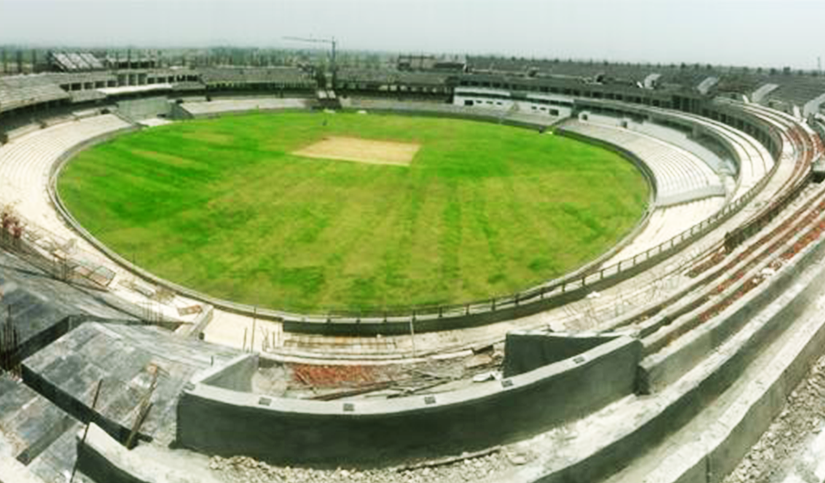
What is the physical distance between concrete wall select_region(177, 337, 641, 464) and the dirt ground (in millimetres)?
42737

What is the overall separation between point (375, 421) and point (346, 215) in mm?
28062

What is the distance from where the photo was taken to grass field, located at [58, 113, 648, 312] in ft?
92.9

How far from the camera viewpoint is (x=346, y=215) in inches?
1485

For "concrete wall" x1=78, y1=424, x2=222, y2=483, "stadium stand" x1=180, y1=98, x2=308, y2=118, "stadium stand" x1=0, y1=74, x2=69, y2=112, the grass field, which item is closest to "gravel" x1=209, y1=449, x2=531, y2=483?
"concrete wall" x1=78, y1=424, x2=222, y2=483

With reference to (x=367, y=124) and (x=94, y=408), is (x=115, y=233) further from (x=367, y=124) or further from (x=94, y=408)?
(x=367, y=124)

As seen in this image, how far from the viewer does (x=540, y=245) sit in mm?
32812

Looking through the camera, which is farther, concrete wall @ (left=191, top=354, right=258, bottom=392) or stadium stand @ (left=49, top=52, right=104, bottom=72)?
stadium stand @ (left=49, top=52, right=104, bottom=72)

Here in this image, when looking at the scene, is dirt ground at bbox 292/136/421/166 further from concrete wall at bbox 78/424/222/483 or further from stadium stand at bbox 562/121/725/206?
concrete wall at bbox 78/424/222/483

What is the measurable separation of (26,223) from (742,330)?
30449 millimetres

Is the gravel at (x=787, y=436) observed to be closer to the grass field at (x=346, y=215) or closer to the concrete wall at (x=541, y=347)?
the concrete wall at (x=541, y=347)

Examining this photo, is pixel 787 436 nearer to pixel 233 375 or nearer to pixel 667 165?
pixel 233 375

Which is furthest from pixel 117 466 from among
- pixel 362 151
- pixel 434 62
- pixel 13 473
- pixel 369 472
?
pixel 434 62

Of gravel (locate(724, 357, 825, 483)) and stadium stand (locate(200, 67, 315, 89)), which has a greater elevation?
stadium stand (locate(200, 67, 315, 89))

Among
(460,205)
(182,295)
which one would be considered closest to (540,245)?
(460,205)
